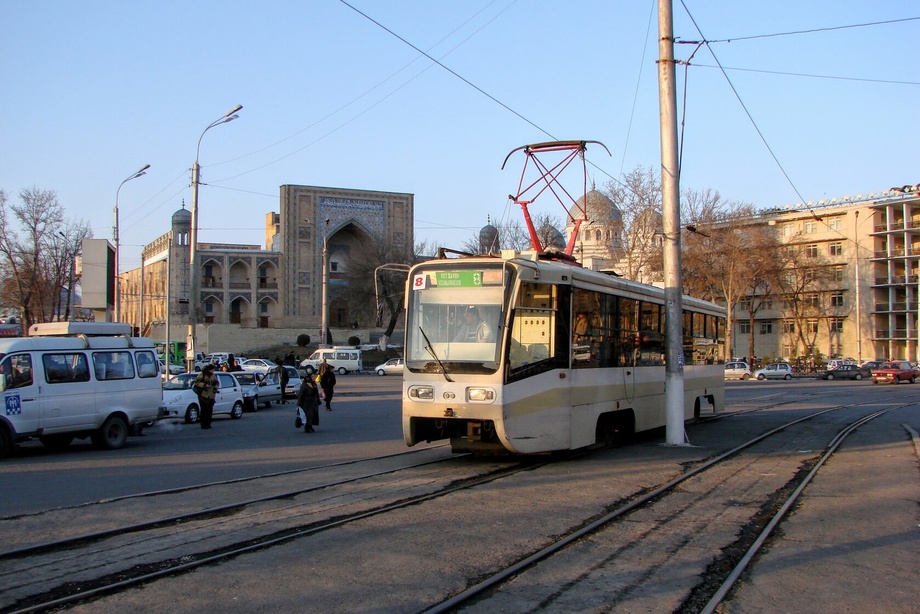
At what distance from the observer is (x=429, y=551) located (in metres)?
6.95

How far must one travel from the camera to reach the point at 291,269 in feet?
262

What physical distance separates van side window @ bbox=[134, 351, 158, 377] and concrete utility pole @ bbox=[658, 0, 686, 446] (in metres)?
10.4

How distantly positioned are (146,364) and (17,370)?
286 cm

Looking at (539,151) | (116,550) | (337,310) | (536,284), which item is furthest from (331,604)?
(337,310)

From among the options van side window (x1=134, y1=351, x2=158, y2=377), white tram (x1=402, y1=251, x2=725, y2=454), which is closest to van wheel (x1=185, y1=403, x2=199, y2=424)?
van side window (x1=134, y1=351, x2=158, y2=377)

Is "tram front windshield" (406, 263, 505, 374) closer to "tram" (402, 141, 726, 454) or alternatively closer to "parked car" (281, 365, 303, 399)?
"tram" (402, 141, 726, 454)

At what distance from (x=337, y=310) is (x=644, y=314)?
70290mm

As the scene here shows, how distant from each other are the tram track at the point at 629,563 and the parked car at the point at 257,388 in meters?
19.6

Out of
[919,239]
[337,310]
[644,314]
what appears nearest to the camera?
[644,314]

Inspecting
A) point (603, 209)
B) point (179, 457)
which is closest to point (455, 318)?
point (179, 457)

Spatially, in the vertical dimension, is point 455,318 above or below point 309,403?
above

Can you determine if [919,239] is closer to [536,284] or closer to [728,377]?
[728,377]

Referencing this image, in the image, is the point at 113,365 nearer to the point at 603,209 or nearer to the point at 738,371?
the point at 603,209

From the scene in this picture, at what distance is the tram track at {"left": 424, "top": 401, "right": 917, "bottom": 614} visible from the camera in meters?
5.60
